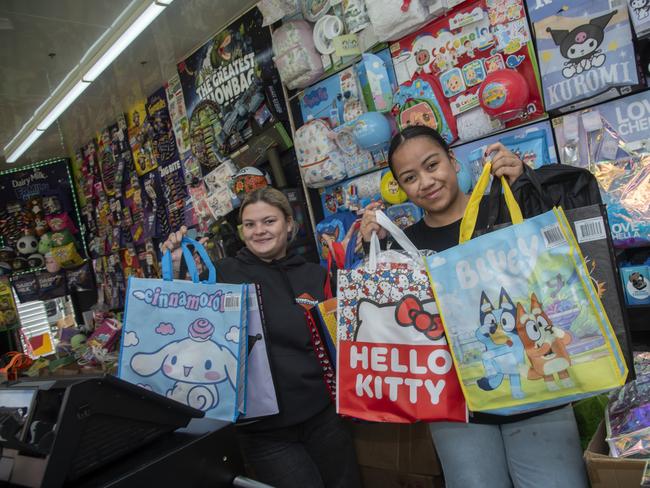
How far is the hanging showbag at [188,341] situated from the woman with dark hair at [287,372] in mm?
161

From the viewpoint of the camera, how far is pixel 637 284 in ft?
6.43

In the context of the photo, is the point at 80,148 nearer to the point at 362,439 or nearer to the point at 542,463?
the point at 362,439

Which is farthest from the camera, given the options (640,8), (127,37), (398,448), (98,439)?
(127,37)

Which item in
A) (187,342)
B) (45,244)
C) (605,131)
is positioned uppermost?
(45,244)

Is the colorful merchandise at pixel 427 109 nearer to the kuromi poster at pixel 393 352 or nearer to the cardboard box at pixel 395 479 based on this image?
the kuromi poster at pixel 393 352

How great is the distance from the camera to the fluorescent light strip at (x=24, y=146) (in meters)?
5.18

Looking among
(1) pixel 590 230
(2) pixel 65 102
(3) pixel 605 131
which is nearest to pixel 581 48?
(3) pixel 605 131

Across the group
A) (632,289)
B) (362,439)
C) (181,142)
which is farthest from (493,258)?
(181,142)

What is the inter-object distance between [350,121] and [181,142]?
95.6 inches

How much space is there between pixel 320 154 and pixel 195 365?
1.86 m

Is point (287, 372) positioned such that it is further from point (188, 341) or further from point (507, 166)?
point (507, 166)

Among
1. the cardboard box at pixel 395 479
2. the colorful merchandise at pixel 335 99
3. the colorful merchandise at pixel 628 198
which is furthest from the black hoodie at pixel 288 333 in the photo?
the colorful merchandise at pixel 335 99

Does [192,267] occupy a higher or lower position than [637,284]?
higher

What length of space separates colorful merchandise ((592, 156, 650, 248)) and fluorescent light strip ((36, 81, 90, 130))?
3.95 metres
